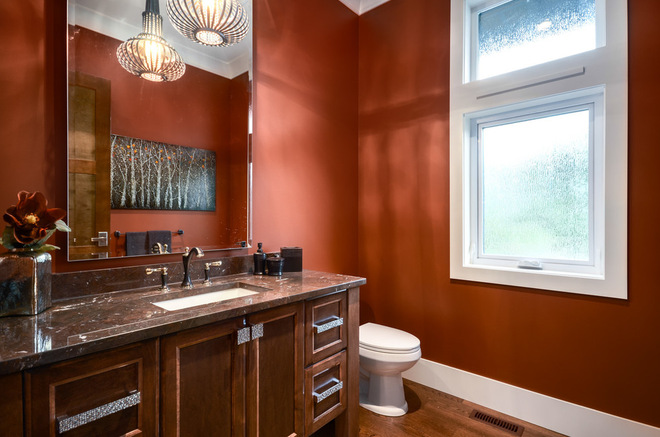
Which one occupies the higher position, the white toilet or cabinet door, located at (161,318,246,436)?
cabinet door, located at (161,318,246,436)

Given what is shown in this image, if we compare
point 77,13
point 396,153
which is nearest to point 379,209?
point 396,153

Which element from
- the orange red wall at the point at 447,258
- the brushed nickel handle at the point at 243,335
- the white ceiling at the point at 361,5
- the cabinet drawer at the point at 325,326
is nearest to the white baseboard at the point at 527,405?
the orange red wall at the point at 447,258

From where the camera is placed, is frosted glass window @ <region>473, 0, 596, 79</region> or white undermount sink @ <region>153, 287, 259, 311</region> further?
frosted glass window @ <region>473, 0, 596, 79</region>

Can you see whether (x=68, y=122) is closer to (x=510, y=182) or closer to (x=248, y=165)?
(x=248, y=165)

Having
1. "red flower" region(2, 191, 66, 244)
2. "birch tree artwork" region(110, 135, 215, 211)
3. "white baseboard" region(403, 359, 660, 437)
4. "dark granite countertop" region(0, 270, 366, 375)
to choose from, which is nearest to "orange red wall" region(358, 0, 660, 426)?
"white baseboard" region(403, 359, 660, 437)

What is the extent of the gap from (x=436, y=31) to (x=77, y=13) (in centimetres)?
212

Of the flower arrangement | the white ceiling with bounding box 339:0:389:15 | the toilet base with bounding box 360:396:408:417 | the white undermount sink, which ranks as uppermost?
the white ceiling with bounding box 339:0:389:15

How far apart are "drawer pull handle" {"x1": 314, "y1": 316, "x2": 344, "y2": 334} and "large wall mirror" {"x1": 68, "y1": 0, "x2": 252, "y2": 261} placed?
72 centimetres

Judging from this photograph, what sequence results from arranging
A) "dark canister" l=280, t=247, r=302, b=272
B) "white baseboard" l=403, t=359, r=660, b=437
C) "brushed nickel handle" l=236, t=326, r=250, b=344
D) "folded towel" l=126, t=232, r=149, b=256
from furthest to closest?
"dark canister" l=280, t=247, r=302, b=272 → "white baseboard" l=403, t=359, r=660, b=437 → "folded towel" l=126, t=232, r=149, b=256 → "brushed nickel handle" l=236, t=326, r=250, b=344

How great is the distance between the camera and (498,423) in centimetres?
197

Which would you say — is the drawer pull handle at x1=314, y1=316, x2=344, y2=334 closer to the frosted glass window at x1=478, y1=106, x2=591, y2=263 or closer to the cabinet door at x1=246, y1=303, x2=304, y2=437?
the cabinet door at x1=246, y1=303, x2=304, y2=437

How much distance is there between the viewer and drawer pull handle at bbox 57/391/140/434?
862 millimetres

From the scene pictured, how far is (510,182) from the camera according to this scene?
2.20 meters

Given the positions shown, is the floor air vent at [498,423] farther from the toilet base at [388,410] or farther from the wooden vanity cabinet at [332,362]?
the wooden vanity cabinet at [332,362]
